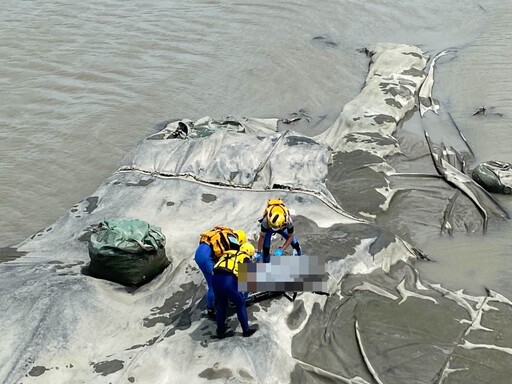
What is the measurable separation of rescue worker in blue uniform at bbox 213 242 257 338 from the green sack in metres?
1.21

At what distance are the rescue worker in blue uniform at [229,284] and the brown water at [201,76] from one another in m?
2.81

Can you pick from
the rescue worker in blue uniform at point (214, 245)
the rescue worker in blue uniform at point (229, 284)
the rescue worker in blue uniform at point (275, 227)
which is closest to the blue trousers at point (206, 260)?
the rescue worker in blue uniform at point (214, 245)

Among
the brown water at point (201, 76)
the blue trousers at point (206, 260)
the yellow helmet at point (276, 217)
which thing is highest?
the yellow helmet at point (276, 217)

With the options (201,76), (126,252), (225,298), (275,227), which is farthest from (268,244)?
(201,76)

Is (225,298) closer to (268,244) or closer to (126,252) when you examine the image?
(268,244)

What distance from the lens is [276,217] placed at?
543 centimetres

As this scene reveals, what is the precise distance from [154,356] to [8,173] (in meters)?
5.66

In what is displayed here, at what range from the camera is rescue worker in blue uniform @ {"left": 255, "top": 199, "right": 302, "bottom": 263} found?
544 centimetres

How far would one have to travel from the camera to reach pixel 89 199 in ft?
24.1

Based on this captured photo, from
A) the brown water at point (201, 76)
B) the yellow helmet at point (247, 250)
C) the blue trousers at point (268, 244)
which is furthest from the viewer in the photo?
the brown water at point (201, 76)

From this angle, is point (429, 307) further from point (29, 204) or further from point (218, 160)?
point (29, 204)

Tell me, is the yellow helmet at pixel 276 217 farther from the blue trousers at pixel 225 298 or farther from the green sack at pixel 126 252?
the green sack at pixel 126 252

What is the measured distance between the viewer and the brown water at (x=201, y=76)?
8906mm

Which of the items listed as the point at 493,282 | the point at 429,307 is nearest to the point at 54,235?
the point at 429,307
